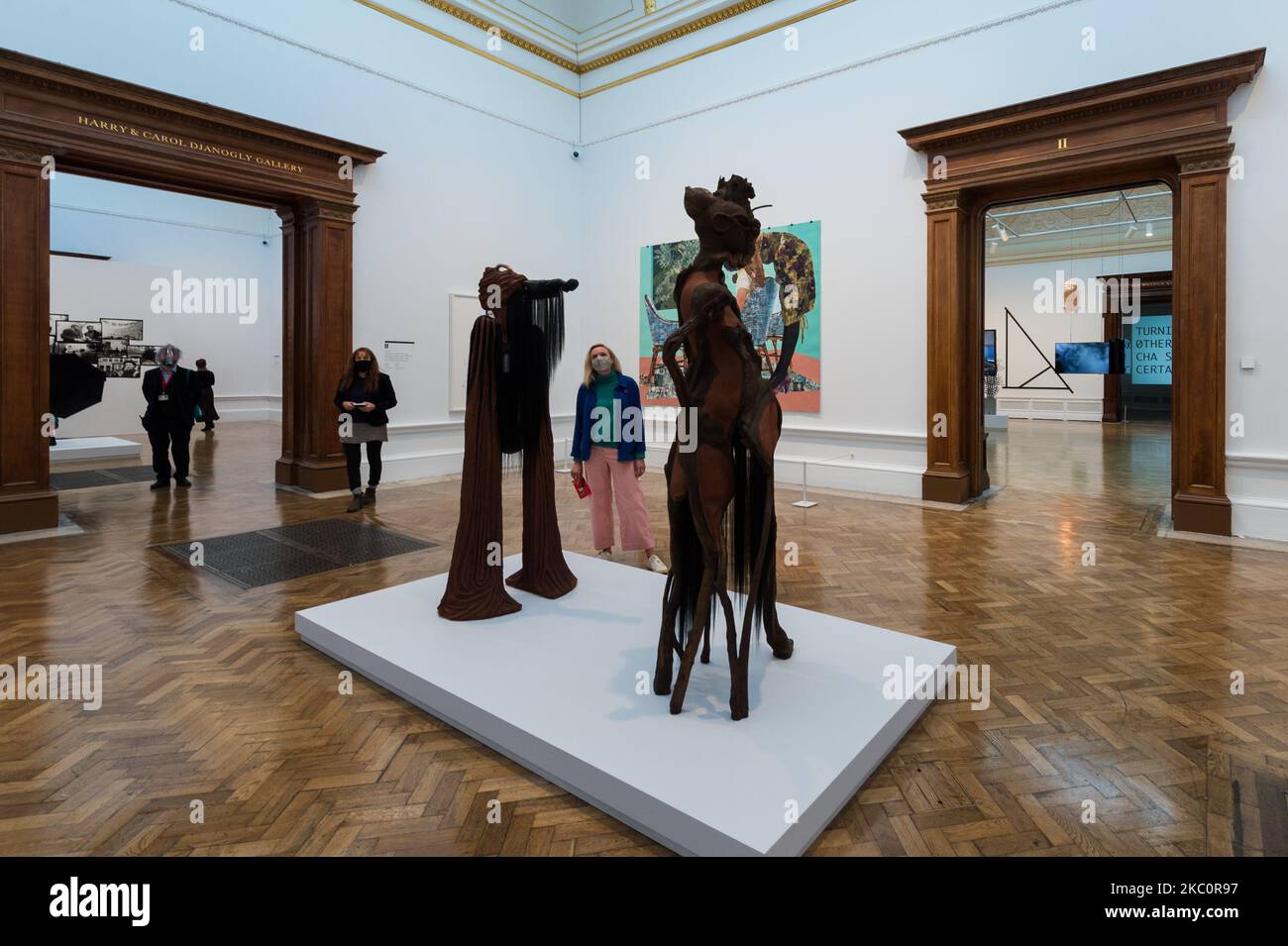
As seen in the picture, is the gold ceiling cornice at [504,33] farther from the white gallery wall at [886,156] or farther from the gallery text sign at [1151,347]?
the gallery text sign at [1151,347]

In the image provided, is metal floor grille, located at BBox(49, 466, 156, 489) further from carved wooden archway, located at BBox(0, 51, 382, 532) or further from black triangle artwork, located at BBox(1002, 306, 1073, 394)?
black triangle artwork, located at BBox(1002, 306, 1073, 394)

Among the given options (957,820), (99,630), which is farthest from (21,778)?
(957,820)

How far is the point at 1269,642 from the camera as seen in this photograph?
369cm

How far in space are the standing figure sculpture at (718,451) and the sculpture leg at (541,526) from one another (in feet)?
4.42

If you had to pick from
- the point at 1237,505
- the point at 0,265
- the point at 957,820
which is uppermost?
the point at 0,265

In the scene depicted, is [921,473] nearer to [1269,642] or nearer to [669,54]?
[1269,642]

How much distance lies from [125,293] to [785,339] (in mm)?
18183

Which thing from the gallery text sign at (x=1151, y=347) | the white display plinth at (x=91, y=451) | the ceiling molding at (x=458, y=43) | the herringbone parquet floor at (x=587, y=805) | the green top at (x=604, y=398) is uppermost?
the ceiling molding at (x=458, y=43)

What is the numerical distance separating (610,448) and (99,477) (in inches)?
320

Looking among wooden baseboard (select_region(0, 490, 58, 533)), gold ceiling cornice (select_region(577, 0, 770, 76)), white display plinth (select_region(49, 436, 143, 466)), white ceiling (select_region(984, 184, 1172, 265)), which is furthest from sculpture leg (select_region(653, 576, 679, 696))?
white ceiling (select_region(984, 184, 1172, 265))

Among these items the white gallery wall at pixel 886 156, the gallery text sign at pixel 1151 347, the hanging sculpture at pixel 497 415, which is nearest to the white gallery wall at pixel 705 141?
the white gallery wall at pixel 886 156

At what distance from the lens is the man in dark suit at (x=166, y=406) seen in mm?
8297

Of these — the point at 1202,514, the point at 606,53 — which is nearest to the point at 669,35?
the point at 606,53

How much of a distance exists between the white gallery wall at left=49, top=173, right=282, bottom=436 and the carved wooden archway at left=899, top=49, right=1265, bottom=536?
14.7m
